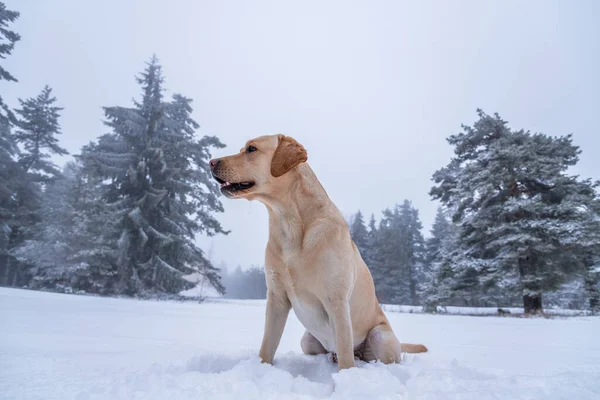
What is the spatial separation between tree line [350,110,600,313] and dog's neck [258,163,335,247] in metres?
11.9

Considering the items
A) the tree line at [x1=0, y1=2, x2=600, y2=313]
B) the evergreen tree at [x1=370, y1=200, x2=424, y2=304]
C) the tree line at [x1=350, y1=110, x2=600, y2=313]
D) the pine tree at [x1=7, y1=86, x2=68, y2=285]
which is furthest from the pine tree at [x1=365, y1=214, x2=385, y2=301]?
the pine tree at [x1=7, y1=86, x2=68, y2=285]

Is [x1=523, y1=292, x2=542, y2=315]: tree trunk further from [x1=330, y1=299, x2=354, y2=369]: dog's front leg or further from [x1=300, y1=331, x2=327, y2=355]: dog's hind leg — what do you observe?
[x1=330, y1=299, x2=354, y2=369]: dog's front leg

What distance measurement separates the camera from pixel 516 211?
12281 mm

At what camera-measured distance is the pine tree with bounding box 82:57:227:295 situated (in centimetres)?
1538

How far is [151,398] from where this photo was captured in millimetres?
1210

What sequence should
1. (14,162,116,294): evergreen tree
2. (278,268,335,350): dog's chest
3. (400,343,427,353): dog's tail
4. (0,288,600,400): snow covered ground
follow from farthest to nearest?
1. (14,162,116,294): evergreen tree
2. (400,343,427,353): dog's tail
3. (278,268,335,350): dog's chest
4. (0,288,600,400): snow covered ground

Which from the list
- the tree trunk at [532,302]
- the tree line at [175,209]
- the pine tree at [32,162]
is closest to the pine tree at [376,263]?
the tree line at [175,209]

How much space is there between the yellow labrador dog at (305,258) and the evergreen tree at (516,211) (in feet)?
37.8

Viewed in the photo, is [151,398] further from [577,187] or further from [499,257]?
[577,187]

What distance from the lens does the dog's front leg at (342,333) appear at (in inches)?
77.1

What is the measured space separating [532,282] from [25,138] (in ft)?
84.4

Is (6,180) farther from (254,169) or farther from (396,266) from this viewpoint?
(396,266)

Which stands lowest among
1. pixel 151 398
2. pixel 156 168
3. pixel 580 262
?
pixel 151 398

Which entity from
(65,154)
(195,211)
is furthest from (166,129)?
(65,154)
